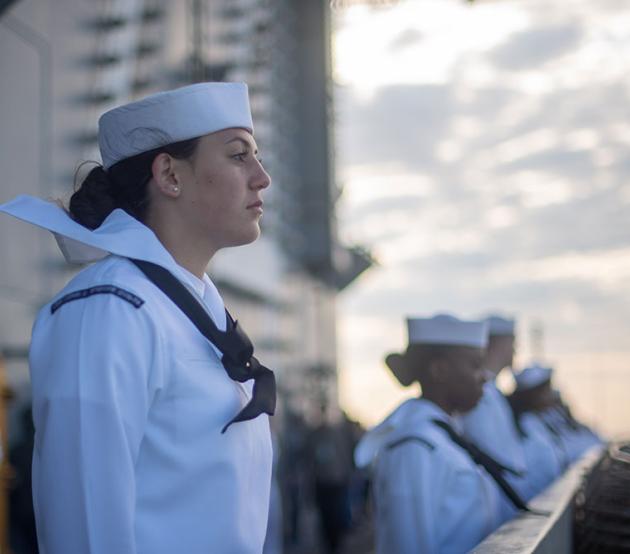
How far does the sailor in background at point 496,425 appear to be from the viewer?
641cm

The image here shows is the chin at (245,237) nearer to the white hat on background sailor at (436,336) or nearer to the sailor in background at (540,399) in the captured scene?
the white hat on background sailor at (436,336)

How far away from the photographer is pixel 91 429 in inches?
83.1

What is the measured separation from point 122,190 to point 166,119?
0.20 meters

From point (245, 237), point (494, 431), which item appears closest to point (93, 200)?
point (245, 237)

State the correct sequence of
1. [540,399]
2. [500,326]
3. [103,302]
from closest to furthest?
[103,302] → [500,326] → [540,399]

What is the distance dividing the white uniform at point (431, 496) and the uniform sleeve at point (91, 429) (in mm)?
2027

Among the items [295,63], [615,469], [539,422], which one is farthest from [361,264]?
[615,469]

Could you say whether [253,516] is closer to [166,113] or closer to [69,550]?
[69,550]

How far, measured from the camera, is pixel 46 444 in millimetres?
2145

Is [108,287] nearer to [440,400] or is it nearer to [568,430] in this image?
[440,400]

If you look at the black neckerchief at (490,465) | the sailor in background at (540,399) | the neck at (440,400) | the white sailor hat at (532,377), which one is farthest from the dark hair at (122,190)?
the white sailor hat at (532,377)

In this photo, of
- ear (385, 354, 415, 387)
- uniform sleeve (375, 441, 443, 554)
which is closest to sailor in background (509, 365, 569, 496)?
ear (385, 354, 415, 387)

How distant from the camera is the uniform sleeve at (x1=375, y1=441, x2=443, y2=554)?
4.02 m

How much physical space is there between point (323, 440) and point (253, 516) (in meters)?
12.7
